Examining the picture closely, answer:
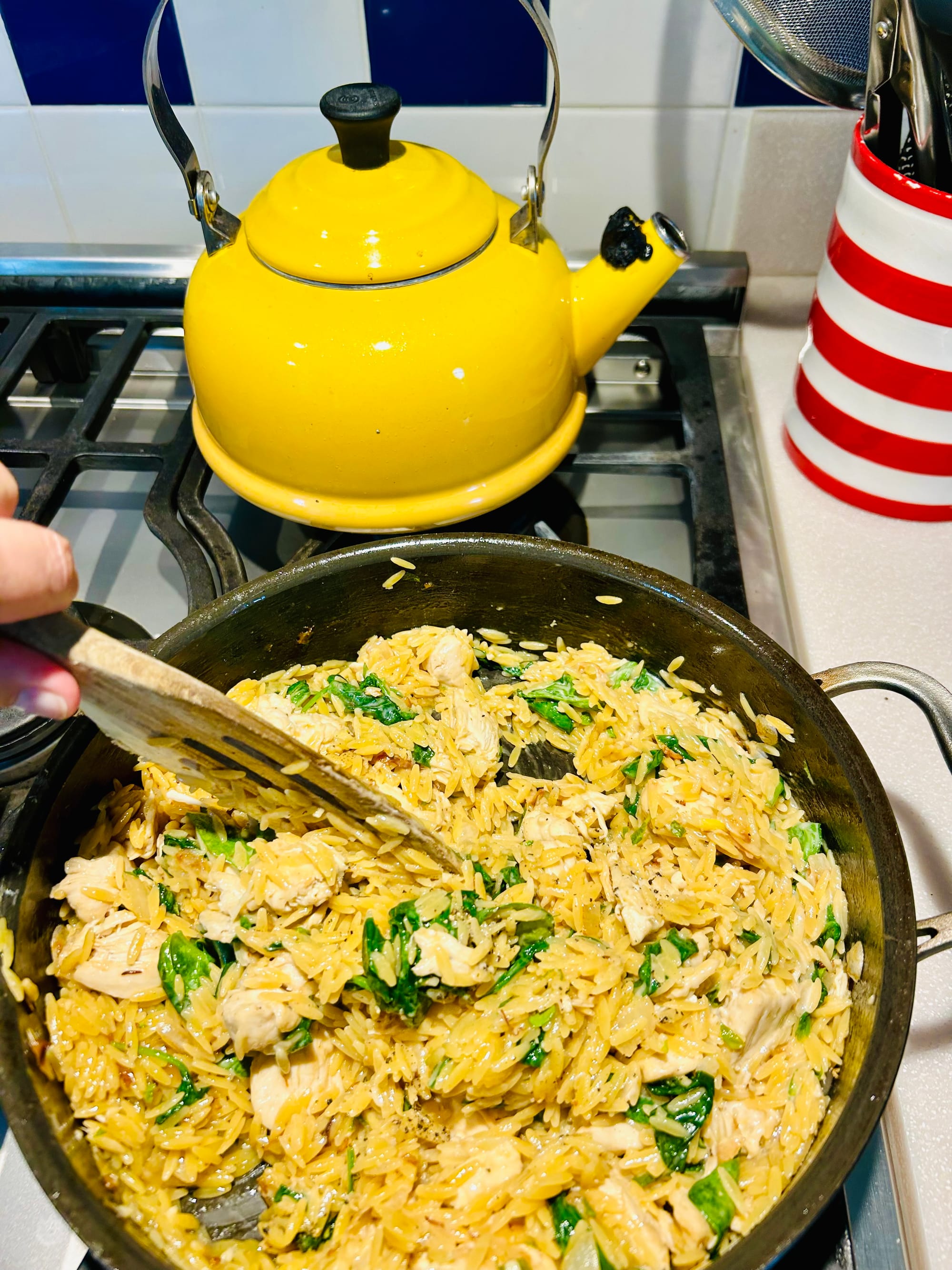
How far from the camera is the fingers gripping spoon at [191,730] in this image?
846mm

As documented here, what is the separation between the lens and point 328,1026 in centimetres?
110

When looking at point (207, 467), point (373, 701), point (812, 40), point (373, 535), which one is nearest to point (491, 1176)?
point (373, 701)

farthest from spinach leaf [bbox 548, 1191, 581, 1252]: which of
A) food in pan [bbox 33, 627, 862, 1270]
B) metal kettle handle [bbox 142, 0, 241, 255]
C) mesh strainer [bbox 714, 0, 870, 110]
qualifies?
mesh strainer [bbox 714, 0, 870, 110]

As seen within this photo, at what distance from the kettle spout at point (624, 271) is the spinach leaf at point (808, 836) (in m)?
0.78

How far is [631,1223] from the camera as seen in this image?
36.9 inches

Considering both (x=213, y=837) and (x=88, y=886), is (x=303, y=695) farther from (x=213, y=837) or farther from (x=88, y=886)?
(x=88, y=886)

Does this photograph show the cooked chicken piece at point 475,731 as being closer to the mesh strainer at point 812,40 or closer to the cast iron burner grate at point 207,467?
the cast iron burner grate at point 207,467

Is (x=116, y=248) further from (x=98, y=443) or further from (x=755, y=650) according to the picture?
(x=755, y=650)

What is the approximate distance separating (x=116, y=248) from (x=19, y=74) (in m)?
0.33

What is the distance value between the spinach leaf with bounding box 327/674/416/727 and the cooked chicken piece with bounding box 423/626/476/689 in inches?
2.8

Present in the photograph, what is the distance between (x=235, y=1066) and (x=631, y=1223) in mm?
472

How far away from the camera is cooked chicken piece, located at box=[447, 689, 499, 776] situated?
1307 millimetres

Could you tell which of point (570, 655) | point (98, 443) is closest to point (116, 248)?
point (98, 443)

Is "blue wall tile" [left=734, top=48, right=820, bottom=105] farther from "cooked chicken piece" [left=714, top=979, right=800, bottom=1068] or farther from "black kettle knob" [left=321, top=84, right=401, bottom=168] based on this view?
"cooked chicken piece" [left=714, top=979, right=800, bottom=1068]
